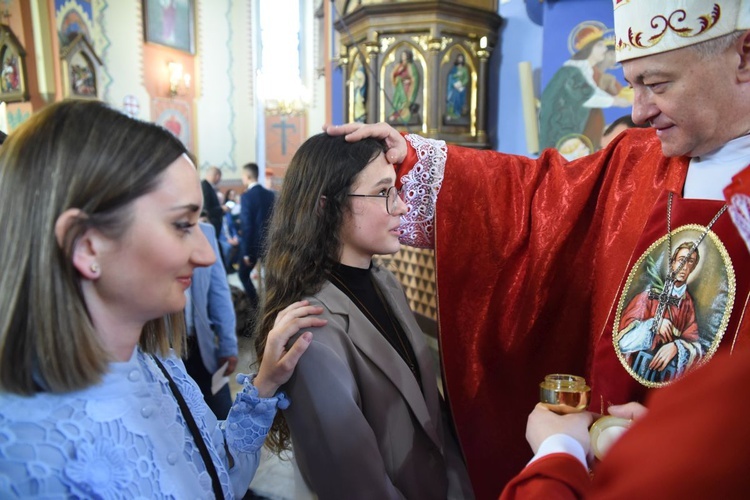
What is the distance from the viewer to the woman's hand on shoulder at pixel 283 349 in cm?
131

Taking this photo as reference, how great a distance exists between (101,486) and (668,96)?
143 centimetres

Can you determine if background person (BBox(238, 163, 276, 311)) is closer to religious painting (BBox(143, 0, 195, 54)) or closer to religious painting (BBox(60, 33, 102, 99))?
religious painting (BBox(60, 33, 102, 99))

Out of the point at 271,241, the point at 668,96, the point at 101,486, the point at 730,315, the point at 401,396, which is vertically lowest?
the point at 401,396

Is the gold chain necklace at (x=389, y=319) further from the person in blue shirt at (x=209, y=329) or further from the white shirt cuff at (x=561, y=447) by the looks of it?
the person in blue shirt at (x=209, y=329)

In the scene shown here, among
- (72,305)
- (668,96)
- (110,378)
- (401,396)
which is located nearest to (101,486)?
(110,378)

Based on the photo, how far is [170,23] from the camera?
38.1ft

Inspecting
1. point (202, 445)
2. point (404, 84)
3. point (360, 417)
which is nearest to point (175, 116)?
point (404, 84)

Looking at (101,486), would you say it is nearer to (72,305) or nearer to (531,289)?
(72,305)

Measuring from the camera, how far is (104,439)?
864 mm

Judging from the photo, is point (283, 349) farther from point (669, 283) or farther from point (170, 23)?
point (170, 23)

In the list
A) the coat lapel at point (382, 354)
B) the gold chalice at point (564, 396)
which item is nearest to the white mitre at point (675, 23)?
the gold chalice at point (564, 396)

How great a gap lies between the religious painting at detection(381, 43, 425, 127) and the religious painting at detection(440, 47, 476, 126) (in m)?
0.24

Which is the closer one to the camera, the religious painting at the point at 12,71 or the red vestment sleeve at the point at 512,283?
the red vestment sleeve at the point at 512,283

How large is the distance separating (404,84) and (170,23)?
8127mm
